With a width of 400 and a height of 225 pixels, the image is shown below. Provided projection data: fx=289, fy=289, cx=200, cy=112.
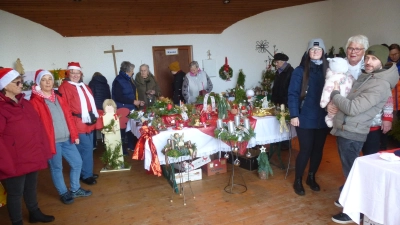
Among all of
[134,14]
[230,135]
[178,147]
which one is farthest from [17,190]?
[134,14]

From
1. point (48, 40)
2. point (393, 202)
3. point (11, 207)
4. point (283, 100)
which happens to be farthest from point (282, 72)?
point (48, 40)

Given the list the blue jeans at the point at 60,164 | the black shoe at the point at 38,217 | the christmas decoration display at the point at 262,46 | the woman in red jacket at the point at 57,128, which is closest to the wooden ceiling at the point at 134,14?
the christmas decoration display at the point at 262,46

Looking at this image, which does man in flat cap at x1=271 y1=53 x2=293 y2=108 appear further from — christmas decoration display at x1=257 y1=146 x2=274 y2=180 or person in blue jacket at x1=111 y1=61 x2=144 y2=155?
person in blue jacket at x1=111 y1=61 x2=144 y2=155

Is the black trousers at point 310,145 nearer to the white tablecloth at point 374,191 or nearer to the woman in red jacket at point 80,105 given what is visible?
the white tablecloth at point 374,191

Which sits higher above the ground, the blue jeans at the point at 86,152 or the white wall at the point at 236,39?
the white wall at the point at 236,39

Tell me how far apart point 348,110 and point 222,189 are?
60.1 inches

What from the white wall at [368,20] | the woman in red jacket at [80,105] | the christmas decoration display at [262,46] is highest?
the white wall at [368,20]

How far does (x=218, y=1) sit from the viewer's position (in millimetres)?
5082

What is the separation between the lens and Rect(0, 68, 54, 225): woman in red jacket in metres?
2.04

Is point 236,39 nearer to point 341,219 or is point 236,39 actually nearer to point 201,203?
point 201,203

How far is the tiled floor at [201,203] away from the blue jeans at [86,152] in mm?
164

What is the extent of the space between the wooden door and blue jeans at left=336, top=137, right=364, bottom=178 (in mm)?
4375

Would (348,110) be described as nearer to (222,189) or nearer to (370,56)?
(370,56)

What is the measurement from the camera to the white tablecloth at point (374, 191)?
5.22 feet
